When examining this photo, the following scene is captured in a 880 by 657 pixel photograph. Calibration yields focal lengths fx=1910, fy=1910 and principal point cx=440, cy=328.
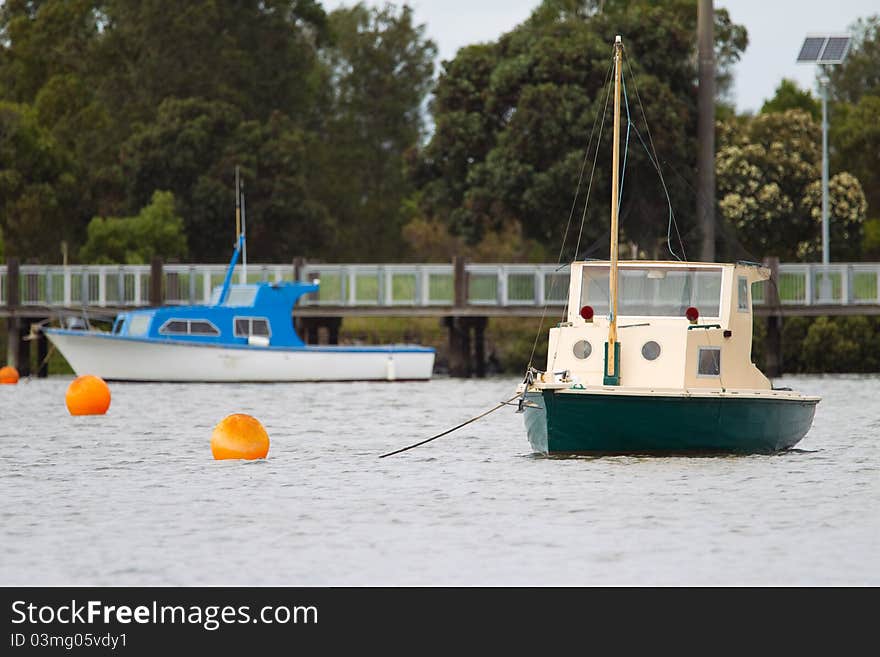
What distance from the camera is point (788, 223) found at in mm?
66688

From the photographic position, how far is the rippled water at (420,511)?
1636 cm

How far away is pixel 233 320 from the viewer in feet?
160

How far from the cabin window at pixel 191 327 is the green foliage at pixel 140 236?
1325cm

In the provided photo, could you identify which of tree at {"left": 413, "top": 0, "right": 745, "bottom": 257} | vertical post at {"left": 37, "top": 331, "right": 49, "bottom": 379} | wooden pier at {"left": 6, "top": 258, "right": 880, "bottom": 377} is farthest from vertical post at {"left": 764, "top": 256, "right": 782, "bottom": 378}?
vertical post at {"left": 37, "top": 331, "right": 49, "bottom": 379}

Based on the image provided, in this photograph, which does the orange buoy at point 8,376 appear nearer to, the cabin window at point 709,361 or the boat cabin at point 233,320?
the boat cabin at point 233,320

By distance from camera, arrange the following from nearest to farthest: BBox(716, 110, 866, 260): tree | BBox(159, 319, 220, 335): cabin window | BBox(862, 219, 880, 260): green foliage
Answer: BBox(159, 319, 220, 335): cabin window, BBox(716, 110, 866, 260): tree, BBox(862, 219, 880, 260): green foliage

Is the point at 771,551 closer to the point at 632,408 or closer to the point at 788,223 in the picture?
the point at 632,408

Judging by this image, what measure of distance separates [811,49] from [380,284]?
1514 cm

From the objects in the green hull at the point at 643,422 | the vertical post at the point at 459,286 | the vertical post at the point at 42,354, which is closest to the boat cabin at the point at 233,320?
the vertical post at the point at 459,286

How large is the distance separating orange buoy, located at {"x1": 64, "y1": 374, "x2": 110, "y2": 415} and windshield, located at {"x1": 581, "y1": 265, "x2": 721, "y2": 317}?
533 inches

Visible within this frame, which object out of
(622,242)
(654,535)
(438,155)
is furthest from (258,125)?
(654,535)

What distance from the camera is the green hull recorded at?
24.4m

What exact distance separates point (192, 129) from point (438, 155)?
48.9 feet

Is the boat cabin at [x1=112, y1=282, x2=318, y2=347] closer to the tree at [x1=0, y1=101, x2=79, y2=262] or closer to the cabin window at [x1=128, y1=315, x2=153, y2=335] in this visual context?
the cabin window at [x1=128, y1=315, x2=153, y2=335]
